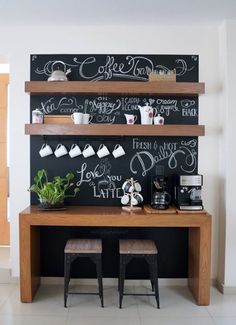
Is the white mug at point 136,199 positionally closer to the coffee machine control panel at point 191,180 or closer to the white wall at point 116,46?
the coffee machine control panel at point 191,180

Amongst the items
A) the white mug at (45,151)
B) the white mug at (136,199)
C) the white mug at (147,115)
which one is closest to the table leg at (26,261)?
the white mug at (45,151)

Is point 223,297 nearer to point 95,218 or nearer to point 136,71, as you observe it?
point 95,218

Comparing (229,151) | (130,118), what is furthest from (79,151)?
(229,151)

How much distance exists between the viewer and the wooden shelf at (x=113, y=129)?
2.93 meters

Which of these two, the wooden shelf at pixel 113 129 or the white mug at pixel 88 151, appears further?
the white mug at pixel 88 151

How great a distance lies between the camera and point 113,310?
2.71m

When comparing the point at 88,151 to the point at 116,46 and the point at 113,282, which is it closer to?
the point at 116,46

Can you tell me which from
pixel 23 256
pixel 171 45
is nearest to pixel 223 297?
pixel 23 256

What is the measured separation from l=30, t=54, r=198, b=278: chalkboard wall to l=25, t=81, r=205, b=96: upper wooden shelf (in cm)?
21

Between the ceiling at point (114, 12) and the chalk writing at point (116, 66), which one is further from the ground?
the ceiling at point (114, 12)

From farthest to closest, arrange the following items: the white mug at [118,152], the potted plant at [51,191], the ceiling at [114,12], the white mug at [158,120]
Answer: the white mug at [118,152]
the white mug at [158,120]
the potted plant at [51,191]
the ceiling at [114,12]

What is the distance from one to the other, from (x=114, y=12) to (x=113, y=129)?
40.8 inches

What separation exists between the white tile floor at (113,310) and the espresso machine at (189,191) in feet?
2.80

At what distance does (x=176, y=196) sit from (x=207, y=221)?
0.38 metres
